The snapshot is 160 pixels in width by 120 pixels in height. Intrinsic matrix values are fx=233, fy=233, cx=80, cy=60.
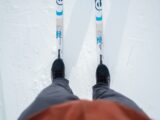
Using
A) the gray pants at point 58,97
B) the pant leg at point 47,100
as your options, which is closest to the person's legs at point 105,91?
the gray pants at point 58,97

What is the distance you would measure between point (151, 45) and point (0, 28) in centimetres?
62

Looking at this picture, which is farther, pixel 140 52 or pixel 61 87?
pixel 140 52

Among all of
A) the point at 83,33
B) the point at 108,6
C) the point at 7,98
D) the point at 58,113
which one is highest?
the point at 108,6

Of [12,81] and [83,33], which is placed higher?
[83,33]

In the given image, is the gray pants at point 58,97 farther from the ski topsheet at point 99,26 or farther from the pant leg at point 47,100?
the ski topsheet at point 99,26

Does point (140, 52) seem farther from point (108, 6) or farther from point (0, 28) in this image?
point (0, 28)

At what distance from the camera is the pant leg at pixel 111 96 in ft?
2.12

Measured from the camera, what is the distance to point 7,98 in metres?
0.91

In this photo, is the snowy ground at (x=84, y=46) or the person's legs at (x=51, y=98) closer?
the person's legs at (x=51, y=98)

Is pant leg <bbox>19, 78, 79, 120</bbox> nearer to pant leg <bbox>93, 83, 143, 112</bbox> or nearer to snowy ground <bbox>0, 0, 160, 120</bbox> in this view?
pant leg <bbox>93, 83, 143, 112</bbox>

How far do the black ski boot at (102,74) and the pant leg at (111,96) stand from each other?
5 centimetres

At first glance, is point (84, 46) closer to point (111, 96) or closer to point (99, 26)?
point (99, 26)

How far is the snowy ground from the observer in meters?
0.93

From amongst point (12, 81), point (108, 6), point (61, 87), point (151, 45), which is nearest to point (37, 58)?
point (12, 81)
